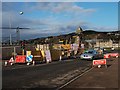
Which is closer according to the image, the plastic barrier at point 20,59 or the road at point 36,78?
the road at point 36,78

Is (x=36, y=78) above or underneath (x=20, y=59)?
underneath

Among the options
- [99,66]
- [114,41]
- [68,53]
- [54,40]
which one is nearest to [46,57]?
[99,66]

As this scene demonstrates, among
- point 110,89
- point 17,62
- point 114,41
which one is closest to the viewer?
point 110,89

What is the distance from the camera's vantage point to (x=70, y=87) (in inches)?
564

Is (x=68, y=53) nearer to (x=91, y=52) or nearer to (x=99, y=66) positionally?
(x=91, y=52)

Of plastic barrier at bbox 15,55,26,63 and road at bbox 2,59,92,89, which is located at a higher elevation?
plastic barrier at bbox 15,55,26,63

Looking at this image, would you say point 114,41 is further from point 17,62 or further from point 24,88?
point 24,88

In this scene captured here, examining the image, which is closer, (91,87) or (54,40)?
(91,87)

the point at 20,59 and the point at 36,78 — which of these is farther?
the point at 20,59

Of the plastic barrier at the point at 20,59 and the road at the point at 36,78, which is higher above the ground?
the plastic barrier at the point at 20,59

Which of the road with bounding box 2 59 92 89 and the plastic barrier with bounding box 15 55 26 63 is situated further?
the plastic barrier with bounding box 15 55 26 63

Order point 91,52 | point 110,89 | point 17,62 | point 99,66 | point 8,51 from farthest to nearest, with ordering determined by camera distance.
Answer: point 8,51, point 91,52, point 17,62, point 99,66, point 110,89

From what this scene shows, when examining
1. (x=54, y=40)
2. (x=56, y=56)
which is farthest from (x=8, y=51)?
(x=54, y=40)

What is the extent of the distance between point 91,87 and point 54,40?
11527 cm
